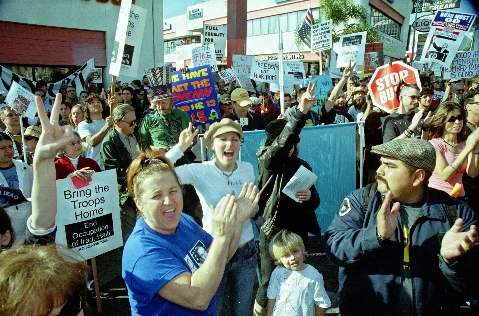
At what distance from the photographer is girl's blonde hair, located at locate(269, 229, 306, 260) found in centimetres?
311

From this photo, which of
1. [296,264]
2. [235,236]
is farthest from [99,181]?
[235,236]

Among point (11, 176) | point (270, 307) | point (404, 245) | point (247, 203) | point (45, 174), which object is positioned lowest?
point (270, 307)

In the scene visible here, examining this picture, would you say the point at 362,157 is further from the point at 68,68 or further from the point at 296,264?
the point at 68,68

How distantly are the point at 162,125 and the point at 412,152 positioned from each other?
3.85 meters

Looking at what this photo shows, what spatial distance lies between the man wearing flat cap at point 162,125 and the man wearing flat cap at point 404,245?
3.31 m

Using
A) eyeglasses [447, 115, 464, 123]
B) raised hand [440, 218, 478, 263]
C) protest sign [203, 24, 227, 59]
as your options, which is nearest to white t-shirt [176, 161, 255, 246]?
raised hand [440, 218, 478, 263]

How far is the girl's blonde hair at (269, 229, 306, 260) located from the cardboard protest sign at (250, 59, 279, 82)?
20.0 ft

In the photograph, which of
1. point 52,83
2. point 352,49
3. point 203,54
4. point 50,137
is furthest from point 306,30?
point 50,137

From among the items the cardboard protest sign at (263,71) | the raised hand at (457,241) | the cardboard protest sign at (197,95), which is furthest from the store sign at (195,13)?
the raised hand at (457,241)

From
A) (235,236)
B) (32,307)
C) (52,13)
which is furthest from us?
(52,13)

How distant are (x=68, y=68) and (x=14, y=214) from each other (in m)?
16.2

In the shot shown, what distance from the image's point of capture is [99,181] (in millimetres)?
4055

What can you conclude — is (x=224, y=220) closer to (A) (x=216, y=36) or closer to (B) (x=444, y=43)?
(B) (x=444, y=43)

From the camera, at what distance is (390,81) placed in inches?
245
